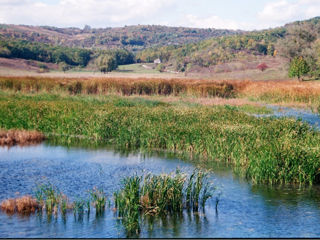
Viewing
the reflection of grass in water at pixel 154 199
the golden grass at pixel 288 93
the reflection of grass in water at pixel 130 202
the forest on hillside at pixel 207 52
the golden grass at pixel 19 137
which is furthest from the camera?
the forest on hillside at pixel 207 52

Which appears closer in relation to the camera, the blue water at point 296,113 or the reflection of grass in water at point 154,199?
the reflection of grass in water at point 154,199

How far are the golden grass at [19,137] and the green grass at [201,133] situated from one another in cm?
137

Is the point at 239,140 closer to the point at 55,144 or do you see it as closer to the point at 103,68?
the point at 55,144

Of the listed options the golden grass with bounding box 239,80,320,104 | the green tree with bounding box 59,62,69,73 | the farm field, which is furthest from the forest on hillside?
the farm field

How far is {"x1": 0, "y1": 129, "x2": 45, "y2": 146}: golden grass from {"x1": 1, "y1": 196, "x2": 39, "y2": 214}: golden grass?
10.0 meters

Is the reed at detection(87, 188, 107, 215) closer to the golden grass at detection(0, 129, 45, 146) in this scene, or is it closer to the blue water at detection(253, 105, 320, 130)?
the golden grass at detection(0, 129, 45, 146)

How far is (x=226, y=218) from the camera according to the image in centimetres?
1243

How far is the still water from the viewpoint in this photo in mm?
11414

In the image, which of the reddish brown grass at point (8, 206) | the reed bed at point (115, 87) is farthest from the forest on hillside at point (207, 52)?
the reddish brown grass at point (8, 206)

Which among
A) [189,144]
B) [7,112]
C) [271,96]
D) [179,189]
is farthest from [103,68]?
[179,189]

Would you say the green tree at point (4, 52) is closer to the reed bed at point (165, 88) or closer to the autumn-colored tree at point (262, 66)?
the autumn-colored tree at point (262, 66)

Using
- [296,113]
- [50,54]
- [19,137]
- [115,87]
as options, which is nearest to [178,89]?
[115,87]

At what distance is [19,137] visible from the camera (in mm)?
22750

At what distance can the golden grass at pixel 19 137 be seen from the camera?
22297 millimetres
